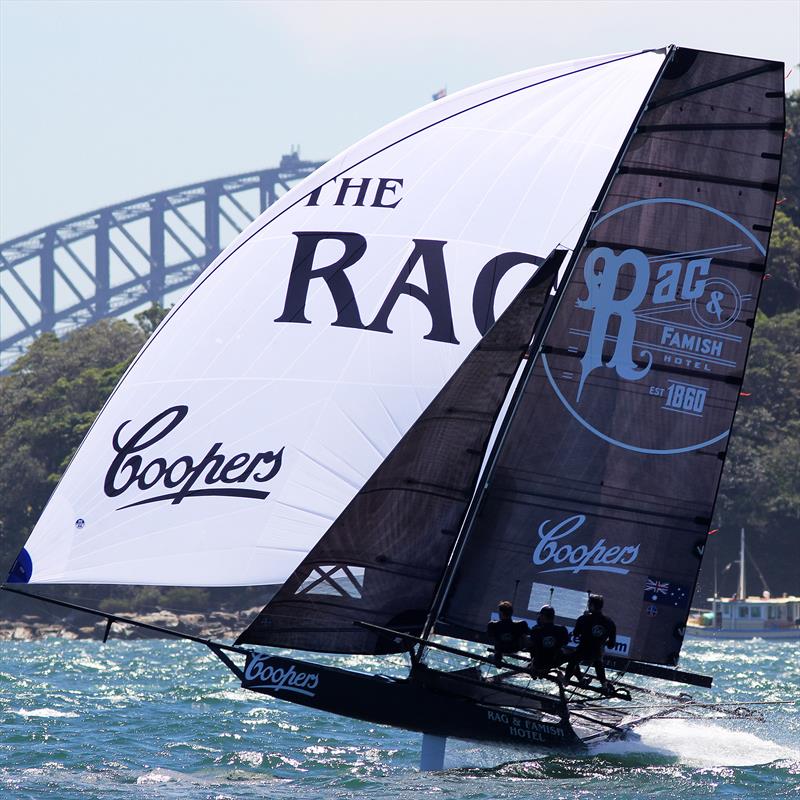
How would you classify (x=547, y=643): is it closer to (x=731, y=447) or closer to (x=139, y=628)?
(x=139, y=628)

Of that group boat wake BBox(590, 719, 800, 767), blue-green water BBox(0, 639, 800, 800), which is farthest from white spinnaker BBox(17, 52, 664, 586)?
boat wake BBox(590, 719, 800, 767)

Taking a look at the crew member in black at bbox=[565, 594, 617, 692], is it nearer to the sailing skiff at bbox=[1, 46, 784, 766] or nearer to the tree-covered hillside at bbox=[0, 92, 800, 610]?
the sailing skiff at bbox=[1, 46, 784, 766]

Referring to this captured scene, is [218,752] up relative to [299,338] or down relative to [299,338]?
down

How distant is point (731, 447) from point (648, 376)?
4095cm

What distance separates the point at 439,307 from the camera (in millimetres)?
12812

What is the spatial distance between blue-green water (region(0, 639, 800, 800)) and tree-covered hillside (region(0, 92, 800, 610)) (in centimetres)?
3156

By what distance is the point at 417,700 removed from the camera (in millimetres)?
11648

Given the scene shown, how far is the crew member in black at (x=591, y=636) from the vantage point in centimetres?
1202

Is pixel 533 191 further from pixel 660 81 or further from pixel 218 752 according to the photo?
pixel 218 752

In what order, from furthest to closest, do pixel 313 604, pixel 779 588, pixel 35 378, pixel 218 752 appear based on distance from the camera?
pixel 35 378 < pixel 779 588 < pixel 218 752 < pixel 313 604

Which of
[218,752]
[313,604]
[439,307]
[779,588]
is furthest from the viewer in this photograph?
[779,588]

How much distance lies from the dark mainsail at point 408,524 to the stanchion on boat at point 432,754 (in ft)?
2.75

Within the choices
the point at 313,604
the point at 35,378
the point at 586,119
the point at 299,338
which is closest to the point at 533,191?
the point at 586,119

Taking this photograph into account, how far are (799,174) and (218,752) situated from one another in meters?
51.6
